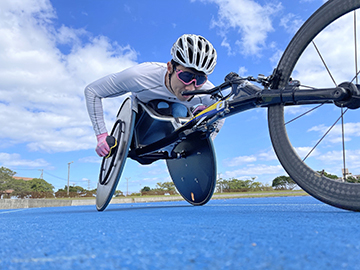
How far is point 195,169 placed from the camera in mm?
3928

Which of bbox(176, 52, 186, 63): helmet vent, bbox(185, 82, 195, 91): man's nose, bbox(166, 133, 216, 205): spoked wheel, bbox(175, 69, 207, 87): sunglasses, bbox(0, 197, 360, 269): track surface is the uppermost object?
bbox(176, 52, 186, 63): helmet vent

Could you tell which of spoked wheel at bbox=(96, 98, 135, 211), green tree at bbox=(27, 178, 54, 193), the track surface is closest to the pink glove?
spoked wheel at bbox=(96, 98, 135, 211)

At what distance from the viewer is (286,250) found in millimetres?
739

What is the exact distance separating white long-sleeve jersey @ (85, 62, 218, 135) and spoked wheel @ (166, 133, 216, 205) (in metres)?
0.68

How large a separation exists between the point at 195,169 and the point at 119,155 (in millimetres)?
1215

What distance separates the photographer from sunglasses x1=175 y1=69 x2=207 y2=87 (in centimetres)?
293

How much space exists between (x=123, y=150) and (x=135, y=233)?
223 centimetres

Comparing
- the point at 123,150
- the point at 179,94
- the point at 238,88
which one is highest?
the point at 179,94

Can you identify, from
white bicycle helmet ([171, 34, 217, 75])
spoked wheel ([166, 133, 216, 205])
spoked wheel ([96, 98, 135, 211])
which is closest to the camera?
white bicycle helmet ([171, 34, 217, 75])

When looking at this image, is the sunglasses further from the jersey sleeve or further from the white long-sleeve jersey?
the jersey sleeve

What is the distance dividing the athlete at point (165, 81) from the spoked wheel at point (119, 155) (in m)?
0.21

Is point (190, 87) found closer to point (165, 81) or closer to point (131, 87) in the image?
point (165, 81)

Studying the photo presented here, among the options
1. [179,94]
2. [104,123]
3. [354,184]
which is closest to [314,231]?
[354,184]

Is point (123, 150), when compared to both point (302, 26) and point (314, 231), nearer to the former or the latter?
point (302, 26)
